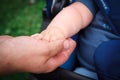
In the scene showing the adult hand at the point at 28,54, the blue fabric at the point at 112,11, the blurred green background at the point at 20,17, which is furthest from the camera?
the blurred green background at the point at 20,17

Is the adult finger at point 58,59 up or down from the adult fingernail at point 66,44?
down

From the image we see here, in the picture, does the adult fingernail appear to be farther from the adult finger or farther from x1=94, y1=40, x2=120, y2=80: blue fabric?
x1=94, y1=40, x2=120, y2=80: blue fabric

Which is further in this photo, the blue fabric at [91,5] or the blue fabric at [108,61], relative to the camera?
the blue fabric at [91,5]

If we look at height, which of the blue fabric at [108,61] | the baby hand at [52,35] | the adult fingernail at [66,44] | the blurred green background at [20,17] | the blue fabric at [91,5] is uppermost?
the blue fabric at [91,5]

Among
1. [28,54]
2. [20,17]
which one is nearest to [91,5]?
[28,54]

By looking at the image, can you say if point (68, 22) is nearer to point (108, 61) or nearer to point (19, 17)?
point (108, 61)

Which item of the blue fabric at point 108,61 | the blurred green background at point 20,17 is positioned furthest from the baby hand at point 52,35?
the blurred green background at point 20,17

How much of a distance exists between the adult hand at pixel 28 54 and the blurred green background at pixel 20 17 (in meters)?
1.24

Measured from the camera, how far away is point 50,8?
3.47 feet

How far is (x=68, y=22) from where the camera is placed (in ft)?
3.04

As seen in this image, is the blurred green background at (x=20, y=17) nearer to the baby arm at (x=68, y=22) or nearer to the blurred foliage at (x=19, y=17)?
the blurred foliage at (x=19, y=17)

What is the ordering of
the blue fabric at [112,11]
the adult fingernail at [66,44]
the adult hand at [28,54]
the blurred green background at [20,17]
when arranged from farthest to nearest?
the blurred green background at [20,17] < the blue fabric at [112,11] < the adult fingernail at [66,44] < the adult hand at [28,54]

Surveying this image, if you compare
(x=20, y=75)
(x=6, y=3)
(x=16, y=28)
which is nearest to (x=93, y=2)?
(x=20, y=75)

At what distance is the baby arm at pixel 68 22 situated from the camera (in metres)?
0.84
